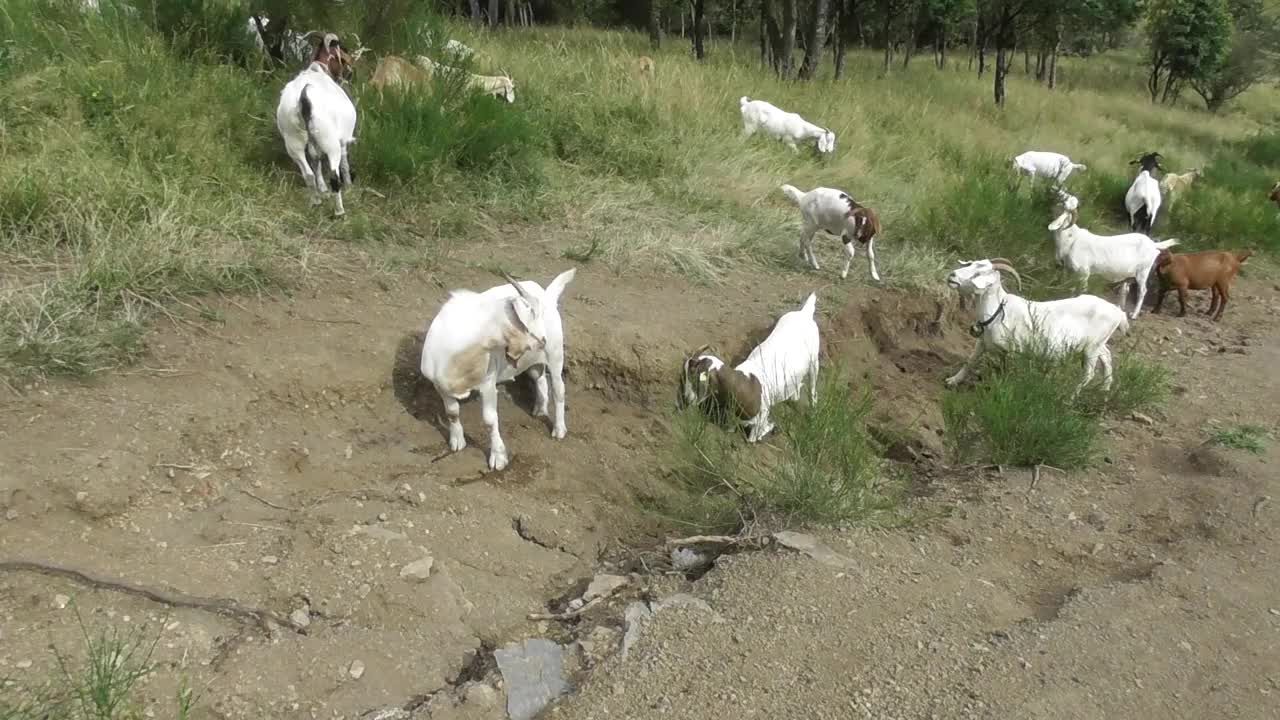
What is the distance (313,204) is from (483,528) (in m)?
2.94

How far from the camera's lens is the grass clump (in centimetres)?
421

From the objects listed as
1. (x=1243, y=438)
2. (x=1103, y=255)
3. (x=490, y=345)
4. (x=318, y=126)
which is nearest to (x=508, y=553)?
(x=490, y=345)

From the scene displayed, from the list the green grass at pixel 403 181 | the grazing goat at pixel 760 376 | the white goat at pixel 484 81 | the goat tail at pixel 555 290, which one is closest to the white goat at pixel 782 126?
the green grass at pixel 403 181

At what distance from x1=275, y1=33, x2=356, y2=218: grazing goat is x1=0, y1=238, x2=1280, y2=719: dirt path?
1.07 m

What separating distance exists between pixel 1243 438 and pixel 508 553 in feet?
13.8

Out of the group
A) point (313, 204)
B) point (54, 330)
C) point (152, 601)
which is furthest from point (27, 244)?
point (152, 601)

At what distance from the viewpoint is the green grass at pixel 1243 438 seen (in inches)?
182

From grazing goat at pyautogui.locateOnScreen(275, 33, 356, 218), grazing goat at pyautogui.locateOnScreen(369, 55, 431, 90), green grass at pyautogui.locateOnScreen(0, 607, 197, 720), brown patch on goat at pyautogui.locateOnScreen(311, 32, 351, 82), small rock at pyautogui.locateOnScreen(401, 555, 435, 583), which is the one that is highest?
brown patch on goat at pyautogui.locateOnScreen(311, 32, 351, 82)

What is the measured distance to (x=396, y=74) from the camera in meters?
6.83

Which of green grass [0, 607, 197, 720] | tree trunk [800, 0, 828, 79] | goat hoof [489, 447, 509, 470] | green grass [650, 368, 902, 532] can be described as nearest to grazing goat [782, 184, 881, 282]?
green grass [650, 368, 902, 532]

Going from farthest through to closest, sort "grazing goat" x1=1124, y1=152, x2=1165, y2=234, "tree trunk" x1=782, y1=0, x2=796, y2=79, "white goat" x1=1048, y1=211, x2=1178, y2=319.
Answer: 1. "tree trunk" x1=782, y1=0, x2=796, y2=79
2. "grazing goat" x1=1124, y1=152, x2=1165, y2=234
3. "white goat" x1=1048, y1=211, x2=1178, y2=319

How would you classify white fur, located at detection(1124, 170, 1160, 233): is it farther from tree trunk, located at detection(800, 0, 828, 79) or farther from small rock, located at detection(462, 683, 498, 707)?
small rock, located at detection(462, 683, 498, 707)

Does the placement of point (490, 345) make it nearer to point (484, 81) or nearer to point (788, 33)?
point (484, 81)

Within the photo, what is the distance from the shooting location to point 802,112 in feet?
35.8
